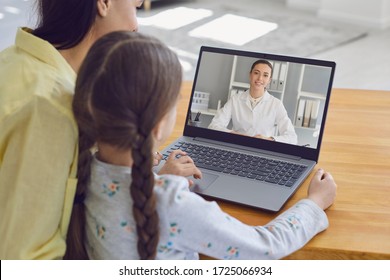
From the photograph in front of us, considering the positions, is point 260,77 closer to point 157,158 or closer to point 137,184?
point 157,158

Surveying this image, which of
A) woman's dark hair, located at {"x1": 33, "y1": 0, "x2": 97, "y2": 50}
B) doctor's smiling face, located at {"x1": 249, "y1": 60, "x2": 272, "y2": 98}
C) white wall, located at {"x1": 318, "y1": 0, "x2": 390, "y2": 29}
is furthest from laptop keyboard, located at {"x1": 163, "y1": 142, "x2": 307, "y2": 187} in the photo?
white wall, located at {"x1": 318, "y1": 0, "x2": 390, "y2": 29}

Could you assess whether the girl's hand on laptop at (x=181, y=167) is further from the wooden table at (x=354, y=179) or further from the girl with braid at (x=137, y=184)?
the girl with braid at (x=137, y=184)

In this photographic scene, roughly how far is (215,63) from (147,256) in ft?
2.00

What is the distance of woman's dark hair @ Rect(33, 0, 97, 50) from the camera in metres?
1.24

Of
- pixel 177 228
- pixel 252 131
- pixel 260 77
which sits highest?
pixel 260 77

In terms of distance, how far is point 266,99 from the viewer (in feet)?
4.56

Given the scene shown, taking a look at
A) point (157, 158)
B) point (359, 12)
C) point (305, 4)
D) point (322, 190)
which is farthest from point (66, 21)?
point (305, 4)

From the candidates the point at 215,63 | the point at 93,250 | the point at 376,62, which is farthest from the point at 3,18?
the point at 93,250

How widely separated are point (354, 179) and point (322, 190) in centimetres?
14

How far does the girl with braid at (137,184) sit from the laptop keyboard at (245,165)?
20 centimetres

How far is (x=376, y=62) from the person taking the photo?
435cm

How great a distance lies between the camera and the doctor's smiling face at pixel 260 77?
Result: 1.39 meters

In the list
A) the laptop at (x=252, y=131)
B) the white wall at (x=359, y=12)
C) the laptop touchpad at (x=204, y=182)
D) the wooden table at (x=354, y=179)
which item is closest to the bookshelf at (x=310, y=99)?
the laptop at (x=252, y=131)
